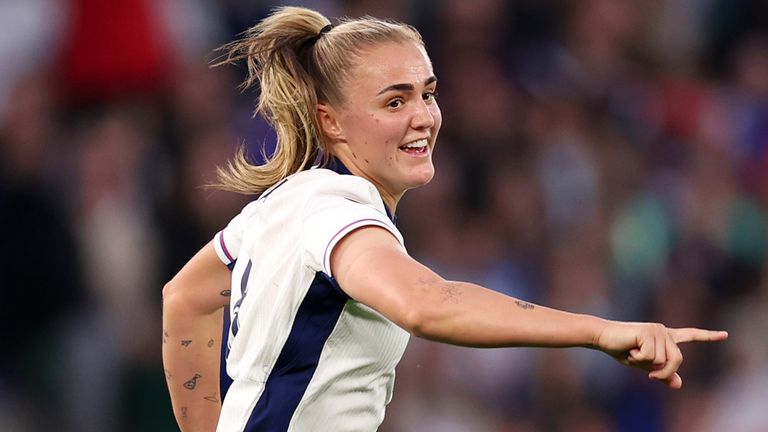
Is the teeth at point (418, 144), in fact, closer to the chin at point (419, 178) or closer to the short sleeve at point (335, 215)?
the chin at point (419, 178)

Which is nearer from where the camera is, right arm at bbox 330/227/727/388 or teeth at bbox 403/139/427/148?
right arm at bbox 330/227/727/388

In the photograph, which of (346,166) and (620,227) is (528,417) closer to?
(620,227)

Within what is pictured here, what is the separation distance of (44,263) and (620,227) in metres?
2.90

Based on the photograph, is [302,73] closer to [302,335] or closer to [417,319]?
[302,335]

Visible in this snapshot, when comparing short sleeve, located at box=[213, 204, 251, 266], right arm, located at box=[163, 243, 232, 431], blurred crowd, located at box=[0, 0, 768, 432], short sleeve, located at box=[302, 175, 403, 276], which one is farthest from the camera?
blurred crowd, located at box=[0, 0, 768, 432]

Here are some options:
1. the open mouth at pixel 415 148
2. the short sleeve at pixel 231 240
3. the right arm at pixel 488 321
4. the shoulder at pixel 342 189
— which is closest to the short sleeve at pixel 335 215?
the shoulder at pixel 342 189

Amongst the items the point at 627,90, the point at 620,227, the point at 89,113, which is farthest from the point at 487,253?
the point at 89,113

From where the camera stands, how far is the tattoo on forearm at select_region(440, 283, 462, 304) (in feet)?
7.49

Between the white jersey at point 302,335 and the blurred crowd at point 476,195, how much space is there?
275 centimetres

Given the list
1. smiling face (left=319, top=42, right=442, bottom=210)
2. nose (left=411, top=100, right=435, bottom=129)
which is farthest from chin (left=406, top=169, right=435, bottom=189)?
nose (left=411, top=100, right=435, bottom=129)

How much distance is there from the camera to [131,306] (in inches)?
237

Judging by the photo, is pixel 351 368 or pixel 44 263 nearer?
pixel 351 368

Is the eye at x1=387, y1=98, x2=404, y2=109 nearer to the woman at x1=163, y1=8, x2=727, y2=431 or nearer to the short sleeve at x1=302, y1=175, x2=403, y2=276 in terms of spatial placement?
the woman at x1=163, y1=8, x2=727, y2=431

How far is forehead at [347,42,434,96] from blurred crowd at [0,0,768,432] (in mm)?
2614
